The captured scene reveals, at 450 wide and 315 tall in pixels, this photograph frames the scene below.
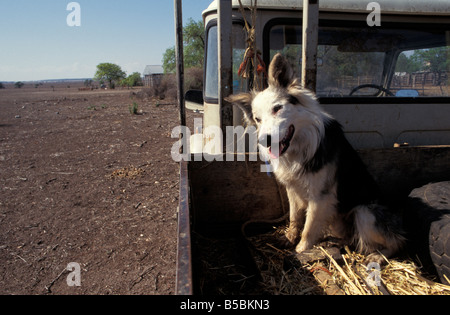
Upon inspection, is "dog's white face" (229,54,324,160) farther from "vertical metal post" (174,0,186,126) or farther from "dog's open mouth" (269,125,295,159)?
"vertical metal post" (174,0,186,126)

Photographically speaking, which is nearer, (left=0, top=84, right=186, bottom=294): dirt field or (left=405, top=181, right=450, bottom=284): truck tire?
(left=405, top=181, right=450, bottom=284): truck tire

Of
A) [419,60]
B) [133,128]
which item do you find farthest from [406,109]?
[133,128]

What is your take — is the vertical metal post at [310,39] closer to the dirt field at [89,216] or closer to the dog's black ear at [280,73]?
the dog's black ear at [280,73]

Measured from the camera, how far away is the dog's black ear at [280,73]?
8.01ft

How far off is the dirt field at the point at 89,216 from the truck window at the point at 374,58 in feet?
9.93


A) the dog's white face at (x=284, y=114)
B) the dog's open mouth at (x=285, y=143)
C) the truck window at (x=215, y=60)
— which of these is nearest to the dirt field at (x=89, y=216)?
the dog's open mouth at (x=285, y=143)

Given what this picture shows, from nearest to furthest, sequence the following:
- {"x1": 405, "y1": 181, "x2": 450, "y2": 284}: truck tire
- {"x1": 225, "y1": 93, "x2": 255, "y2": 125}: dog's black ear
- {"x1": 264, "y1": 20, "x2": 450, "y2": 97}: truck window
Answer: {"x1": 405, "y1": 181, "x2": 450, "y2": 284}: truck tire → {"x1": 225, "y1": 93, "x2": 255, "y2": 125}: dog's black ear → {"x1": 264, "y1": 20, "x2": 450, "y2": 97}: truck window

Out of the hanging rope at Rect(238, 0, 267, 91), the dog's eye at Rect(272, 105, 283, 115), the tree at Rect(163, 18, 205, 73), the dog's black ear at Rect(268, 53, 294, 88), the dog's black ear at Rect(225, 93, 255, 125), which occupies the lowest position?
the dog's eye at Rect(272, 105, 283, 115)

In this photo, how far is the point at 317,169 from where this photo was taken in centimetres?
265

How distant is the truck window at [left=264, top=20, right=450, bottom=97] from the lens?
12.8 feet

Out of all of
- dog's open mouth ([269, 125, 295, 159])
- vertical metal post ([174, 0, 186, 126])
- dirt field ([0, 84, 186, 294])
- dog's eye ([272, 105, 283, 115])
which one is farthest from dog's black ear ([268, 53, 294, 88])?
dirt field ([0, 84, 186, 294])

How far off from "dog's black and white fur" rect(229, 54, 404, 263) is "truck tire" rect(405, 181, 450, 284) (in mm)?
157

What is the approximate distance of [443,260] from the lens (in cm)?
220
